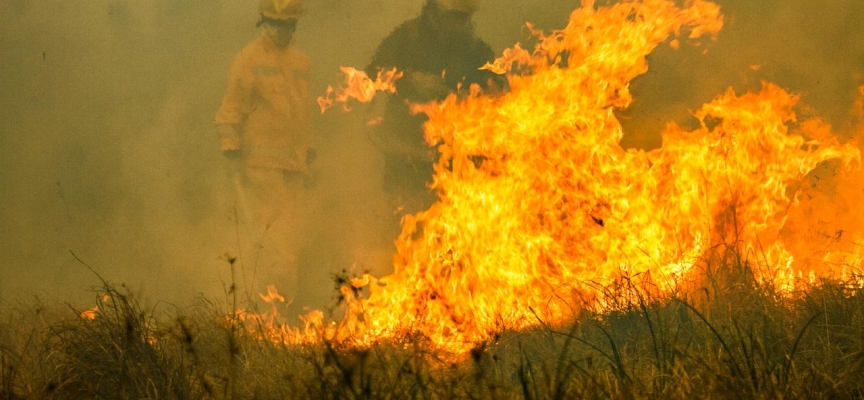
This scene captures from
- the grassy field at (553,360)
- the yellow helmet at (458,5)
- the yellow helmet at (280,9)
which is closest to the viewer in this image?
the grassy field at (553,360)

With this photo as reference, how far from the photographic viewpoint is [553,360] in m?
4.35

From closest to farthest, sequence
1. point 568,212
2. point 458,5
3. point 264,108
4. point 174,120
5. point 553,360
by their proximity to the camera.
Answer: point 553,360 < point 568,212 < point 458,5 < point 264,108 < point 174,120

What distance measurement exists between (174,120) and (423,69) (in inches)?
287

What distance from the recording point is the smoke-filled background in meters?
9.48

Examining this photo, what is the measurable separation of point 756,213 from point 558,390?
12.3ft

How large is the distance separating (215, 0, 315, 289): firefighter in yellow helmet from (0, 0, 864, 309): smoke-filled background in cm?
→ 67

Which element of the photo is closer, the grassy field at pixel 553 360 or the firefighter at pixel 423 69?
the grassy field at pixel 553 360

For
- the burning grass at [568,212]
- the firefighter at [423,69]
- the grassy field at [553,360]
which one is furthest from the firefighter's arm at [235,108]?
the grassy field at [553,360]

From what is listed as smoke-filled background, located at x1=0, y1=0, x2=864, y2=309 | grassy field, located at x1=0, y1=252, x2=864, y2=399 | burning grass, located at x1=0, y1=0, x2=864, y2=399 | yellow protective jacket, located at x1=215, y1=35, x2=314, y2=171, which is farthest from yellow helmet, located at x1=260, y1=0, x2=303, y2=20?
grassy field, located at x1=0, y1=252, x2=864, y2=399

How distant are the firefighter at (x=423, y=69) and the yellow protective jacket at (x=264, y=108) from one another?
3.61 feet

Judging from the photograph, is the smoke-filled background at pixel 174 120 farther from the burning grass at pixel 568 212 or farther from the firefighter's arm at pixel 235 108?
the burning grass at pixel 568 212

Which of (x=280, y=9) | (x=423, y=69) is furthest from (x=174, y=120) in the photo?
(x=423, y=69)

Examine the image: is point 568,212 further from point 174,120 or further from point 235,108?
point 174,120

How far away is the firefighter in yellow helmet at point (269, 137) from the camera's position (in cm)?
923
